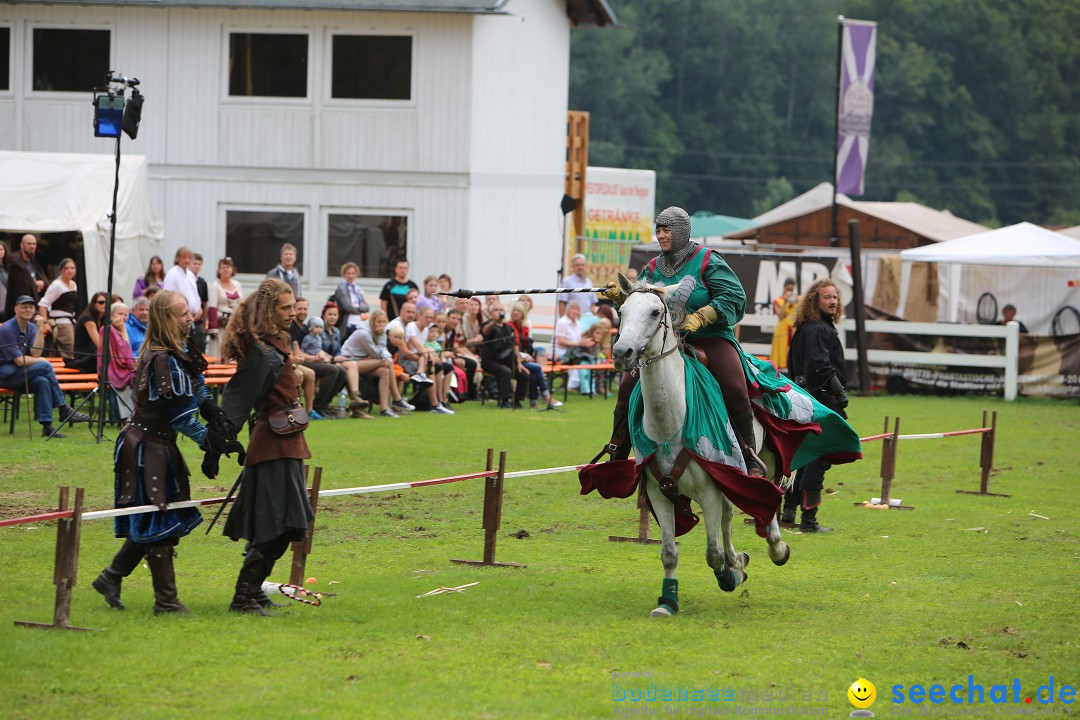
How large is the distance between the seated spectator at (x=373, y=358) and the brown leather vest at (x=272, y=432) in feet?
38.4

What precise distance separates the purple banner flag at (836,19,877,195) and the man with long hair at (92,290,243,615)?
2745 cm

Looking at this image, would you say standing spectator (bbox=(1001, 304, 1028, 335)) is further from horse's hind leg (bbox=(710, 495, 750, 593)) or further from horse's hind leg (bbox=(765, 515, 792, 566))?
horse's hind leg (bbox=(710, 495, 750, 593))

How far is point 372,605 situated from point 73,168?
15.7m

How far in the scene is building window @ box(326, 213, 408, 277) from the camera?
26562mm

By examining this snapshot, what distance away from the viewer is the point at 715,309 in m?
9.09

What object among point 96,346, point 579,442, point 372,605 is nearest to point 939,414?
point 579,442

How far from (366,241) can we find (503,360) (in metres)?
5.34

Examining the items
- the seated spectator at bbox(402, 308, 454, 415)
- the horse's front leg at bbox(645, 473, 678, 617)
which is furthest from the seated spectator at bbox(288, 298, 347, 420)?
the horse's front leg at bbox(645, 473, 678, 617)

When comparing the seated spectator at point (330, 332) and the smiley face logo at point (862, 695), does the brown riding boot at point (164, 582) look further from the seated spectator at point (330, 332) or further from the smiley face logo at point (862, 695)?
the seated spectator at point (330, 332)

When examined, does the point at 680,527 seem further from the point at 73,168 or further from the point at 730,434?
the point at 73,168

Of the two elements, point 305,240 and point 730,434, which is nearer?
point 730,434

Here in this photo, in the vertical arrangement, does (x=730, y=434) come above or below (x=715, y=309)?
below

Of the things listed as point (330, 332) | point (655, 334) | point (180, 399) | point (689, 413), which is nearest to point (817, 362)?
point (689, 413)

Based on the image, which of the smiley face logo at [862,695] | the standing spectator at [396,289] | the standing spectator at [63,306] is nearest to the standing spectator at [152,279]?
the standing spectator at [63,306]
